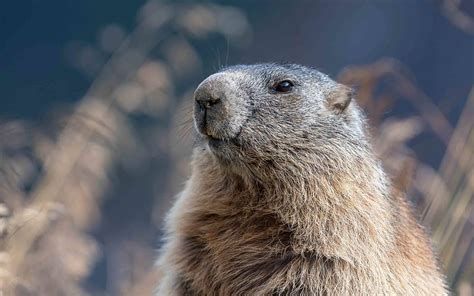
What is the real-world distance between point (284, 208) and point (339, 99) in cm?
63

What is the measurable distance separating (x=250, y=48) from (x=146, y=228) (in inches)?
149

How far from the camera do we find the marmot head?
3.95m

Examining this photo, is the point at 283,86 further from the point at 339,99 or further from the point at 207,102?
the point at 207,102

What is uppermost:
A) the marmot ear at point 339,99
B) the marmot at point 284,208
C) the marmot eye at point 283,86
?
the marmot ear at point 339,99

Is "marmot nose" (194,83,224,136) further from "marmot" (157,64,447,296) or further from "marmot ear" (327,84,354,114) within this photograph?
"marmot ear" (327,84,354,114)

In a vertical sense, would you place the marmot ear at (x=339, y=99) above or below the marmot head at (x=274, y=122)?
above

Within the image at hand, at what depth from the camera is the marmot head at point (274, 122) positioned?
13.0 feet

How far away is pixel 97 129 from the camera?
190 inches

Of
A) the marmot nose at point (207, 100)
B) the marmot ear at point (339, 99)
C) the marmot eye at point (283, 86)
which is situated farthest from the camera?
the marmot ear at point (339, 99)

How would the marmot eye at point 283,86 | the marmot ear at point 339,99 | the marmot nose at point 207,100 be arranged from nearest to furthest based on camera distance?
the marmot nose at point 207,100 → the marmot eye at point 283,86 → the marmot ear at point 339,99

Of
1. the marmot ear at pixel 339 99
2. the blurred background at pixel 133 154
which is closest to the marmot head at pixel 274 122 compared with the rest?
the marmot ear at pixel 339 99

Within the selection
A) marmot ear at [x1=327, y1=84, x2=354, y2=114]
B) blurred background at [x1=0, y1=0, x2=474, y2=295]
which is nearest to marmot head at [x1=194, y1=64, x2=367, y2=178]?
marmot ear at [x1=327, y1=84, x2=354, y2=114]

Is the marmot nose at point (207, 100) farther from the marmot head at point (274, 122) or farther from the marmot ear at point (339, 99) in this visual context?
the marmot ear at point (339, 99)

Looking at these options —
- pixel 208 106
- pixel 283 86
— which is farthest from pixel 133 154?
pixel 208 106
